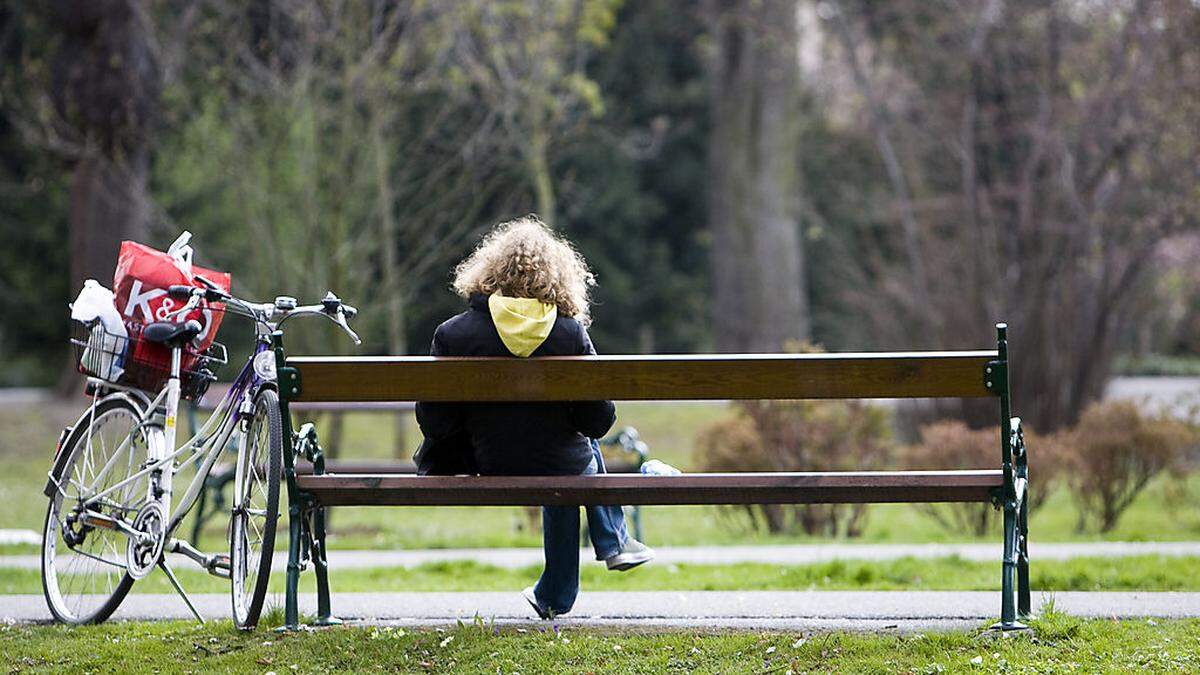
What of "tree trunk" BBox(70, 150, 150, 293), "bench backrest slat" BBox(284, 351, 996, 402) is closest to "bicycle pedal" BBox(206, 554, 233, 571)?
"bench backrest slat" BBox(284, 351, 996, 402)

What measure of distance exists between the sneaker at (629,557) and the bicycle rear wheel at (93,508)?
5.60 ft

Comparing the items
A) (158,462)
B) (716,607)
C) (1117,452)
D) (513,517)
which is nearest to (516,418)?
(158,462)

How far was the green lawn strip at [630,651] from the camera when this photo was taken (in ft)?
16.5

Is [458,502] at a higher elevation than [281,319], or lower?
lower

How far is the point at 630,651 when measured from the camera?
5.20m

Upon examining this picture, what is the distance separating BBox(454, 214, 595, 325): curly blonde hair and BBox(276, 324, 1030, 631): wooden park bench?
1.15 ft

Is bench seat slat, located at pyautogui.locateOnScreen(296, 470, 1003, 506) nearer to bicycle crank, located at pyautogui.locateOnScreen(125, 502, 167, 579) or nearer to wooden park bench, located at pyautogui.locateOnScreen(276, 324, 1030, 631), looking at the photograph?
wooden park bench, located at pyautogui.locateOnScreen(276, 324, 1030, 631)

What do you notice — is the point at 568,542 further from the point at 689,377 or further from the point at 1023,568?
the point at 1023,568

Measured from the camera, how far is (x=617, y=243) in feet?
113

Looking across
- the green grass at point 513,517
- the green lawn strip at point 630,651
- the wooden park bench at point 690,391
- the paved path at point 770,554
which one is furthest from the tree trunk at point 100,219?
the wooden park bench at point 690,391

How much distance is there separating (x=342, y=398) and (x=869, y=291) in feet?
56.6

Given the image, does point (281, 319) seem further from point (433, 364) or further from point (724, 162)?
point (724, 162)

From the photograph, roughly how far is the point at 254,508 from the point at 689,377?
63.2 inches

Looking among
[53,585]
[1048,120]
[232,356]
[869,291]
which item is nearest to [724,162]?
[869,291]
